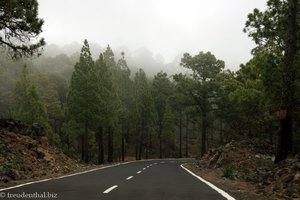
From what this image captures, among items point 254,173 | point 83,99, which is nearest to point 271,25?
point 254,173

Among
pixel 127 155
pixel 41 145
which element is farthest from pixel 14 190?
pixel 127 155

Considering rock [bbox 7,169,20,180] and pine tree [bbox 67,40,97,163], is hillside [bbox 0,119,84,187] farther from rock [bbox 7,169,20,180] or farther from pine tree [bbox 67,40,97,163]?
pine tree [bbox 67,40,97,163]

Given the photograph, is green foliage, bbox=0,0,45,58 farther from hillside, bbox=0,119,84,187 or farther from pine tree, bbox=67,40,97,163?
pine tree, bbox=67,40,97,163

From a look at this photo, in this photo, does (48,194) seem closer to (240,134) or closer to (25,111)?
(240,134)

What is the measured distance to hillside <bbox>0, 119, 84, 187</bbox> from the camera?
17062 millimetres

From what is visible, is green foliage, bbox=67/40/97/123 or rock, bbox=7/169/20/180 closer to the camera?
rock, bbox=7/169/20/180

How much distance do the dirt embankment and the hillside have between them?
8700 mm

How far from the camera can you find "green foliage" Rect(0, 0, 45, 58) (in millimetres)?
16786

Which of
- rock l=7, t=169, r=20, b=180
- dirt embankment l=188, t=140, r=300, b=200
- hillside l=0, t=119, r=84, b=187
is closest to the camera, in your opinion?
dirt embankment l=188, t=140, r=300, b=200

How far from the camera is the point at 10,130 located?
22844 mm

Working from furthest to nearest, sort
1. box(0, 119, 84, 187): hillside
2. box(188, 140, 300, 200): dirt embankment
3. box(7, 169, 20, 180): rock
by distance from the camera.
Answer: box(0, 119, 84, 187): hillside → box(7, 169, 20, 180): rock → box(188, 140, 300, 200): dirt embankment

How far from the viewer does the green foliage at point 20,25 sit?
1679 cm

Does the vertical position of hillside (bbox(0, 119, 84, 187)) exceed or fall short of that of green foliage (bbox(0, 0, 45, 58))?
it falls short

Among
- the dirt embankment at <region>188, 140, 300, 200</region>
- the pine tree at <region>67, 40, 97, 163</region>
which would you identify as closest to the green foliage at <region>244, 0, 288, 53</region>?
the dirt embankment at <region>188, 140, 300, 200</region>
